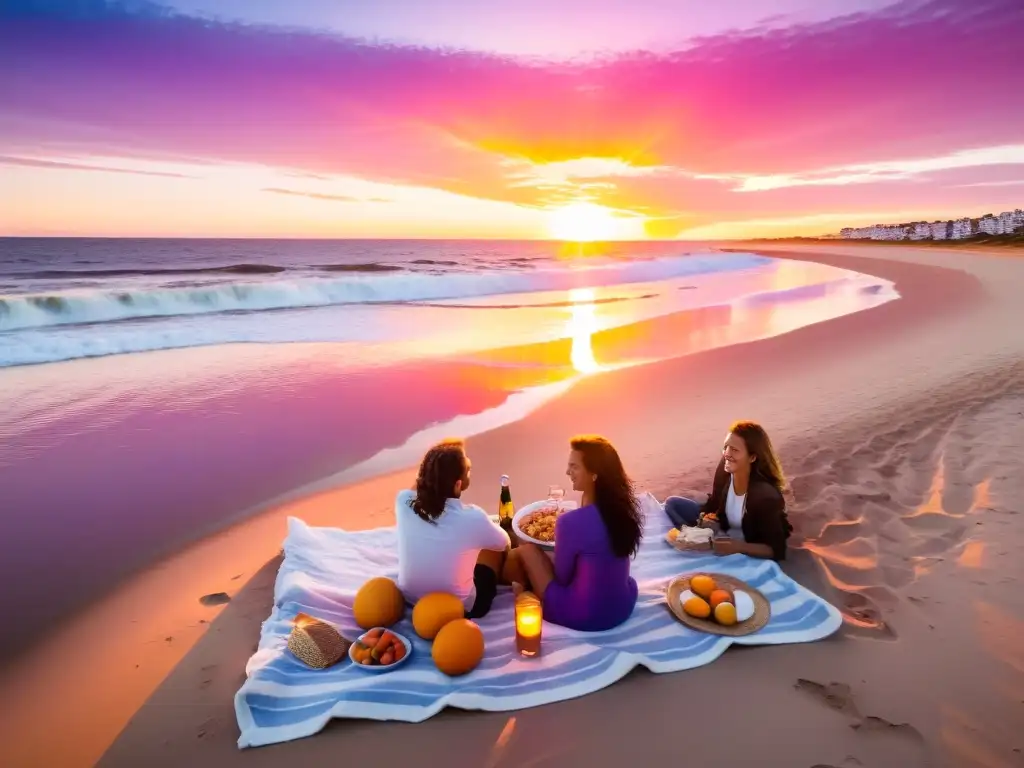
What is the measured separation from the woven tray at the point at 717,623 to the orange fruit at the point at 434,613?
4.99ft

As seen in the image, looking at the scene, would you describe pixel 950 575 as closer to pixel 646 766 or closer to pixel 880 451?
pixel 880 451

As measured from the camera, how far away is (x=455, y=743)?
321 centimetres

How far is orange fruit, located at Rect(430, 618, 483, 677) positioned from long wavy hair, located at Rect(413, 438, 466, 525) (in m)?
0.66

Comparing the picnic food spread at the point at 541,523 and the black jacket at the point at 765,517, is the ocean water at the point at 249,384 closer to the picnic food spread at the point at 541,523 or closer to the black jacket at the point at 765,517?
the picnic food spread at the point at 541,523

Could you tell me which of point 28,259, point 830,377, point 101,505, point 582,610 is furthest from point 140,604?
point 28,259

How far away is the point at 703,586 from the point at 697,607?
0.22 meters

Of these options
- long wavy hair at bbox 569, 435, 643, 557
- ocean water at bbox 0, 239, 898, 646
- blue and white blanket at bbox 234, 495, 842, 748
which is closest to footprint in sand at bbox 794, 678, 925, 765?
blue and white blanket at bbox 234, 495, 842, 748

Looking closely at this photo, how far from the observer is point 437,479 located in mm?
3758

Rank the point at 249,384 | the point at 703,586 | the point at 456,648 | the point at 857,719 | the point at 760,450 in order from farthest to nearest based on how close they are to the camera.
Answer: the point at 249,384 < the point at 760,450 < the point at 703,586 < the point at 456,648 < the point at 857,719

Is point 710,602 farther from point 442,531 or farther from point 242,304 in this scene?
point 242,304

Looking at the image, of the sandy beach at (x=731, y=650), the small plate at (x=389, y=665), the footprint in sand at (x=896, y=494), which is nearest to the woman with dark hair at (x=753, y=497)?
the sandy beach at (x=731, y=650)

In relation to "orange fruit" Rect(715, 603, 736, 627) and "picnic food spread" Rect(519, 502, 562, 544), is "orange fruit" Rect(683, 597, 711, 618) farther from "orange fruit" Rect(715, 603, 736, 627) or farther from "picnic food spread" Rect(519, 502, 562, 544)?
"picnic food spread" Rect(519, 502, 562, 544)

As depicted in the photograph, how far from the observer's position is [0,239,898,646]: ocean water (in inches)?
233

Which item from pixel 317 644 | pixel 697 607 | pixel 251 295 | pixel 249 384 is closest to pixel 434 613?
pixel 317 644
